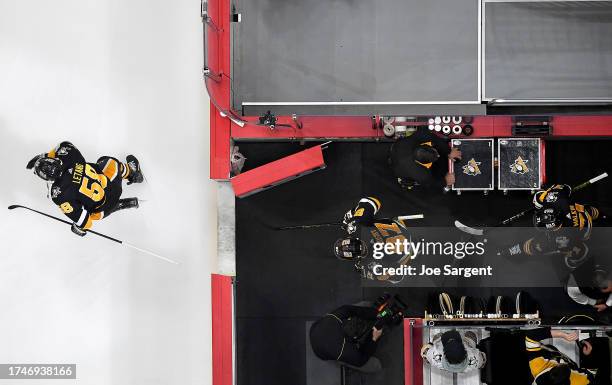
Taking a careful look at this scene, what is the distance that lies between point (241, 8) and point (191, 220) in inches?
76.4

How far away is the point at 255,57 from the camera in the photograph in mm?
4418

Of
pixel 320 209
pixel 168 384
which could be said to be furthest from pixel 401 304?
pixel 168 384

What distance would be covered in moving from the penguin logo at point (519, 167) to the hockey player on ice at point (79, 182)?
343cm

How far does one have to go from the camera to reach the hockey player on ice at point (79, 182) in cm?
414

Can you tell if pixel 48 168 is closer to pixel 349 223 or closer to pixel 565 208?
pixel 349 223

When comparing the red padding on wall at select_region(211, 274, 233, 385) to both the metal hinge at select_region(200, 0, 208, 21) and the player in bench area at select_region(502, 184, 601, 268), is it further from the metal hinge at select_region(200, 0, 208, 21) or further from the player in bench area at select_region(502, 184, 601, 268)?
the player in bench area at select_region(502, 184, 601, 268)

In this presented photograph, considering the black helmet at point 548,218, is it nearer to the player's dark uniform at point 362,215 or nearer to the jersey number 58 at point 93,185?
the player's dark uniform at point 362,215

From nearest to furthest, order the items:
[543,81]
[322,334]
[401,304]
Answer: [322,334] < [543,81] < [401,304]

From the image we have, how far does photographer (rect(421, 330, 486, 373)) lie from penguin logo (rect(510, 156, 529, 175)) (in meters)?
1.46

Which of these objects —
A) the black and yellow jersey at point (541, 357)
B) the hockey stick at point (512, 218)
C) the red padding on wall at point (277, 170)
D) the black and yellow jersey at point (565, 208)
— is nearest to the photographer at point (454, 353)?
the black and yellow jersey at point (541, 357)

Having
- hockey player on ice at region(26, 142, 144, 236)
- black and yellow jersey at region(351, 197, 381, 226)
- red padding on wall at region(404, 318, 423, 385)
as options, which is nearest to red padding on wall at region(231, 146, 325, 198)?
black and yellow jersey at region(351, 197, 381, 226)

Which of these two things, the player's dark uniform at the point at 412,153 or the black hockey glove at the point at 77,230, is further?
the black hockey glove at the point at 77,230

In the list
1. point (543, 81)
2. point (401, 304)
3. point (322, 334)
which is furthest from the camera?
point (401, 304)

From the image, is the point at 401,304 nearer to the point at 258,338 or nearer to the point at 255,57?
the point at 258,338
